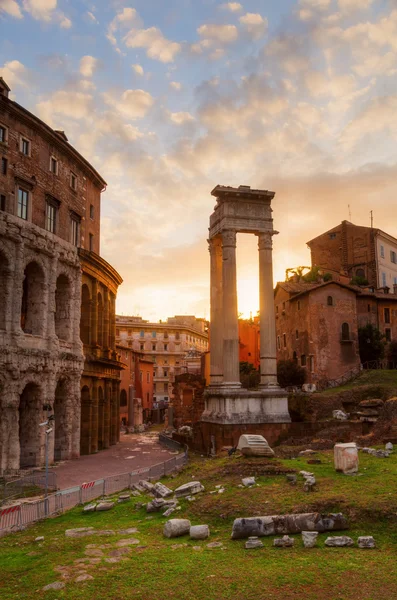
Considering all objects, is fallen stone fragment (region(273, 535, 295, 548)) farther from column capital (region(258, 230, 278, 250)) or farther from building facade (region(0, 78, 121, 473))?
column capital (region(258, 230, 278, 250))

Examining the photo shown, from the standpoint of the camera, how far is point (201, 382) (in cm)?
4875

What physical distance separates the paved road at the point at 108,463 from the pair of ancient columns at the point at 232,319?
5.67m

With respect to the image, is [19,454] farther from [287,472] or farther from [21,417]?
[287,472]

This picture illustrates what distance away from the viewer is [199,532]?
11.9m

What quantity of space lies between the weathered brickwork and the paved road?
1.62m

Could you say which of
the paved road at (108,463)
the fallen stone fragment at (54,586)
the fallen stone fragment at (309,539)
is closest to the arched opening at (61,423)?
the paved road at (108,463)

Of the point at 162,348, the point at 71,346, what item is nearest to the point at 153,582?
the point at 71,346

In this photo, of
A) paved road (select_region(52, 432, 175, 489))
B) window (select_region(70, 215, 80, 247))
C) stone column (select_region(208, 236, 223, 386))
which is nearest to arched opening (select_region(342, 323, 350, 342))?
paved road (select_region(52, 432, 175, 489))

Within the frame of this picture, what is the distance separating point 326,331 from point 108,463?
23.0 m

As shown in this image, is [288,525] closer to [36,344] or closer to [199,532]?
[199,532]

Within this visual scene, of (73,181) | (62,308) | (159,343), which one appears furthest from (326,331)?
(159,343)

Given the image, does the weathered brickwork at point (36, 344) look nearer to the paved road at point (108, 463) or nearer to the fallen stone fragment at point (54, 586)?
the paved road at point (108, 463)

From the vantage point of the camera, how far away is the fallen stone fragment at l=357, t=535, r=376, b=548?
1065 cm

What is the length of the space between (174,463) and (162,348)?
72194mm
